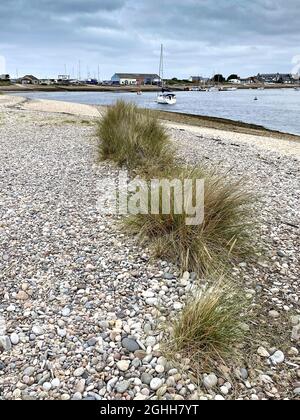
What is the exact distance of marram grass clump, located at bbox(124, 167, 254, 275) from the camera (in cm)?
375

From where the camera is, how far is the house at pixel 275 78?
579ft

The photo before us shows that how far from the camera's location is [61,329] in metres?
2.90

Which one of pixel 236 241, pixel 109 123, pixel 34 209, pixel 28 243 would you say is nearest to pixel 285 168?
pixel 109 123

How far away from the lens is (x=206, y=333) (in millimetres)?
2680

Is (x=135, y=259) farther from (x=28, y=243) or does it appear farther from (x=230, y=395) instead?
(x=230, y=395)

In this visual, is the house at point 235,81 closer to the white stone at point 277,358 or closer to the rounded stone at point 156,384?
the white stone at point 277,358

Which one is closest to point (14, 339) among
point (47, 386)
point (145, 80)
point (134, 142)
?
point (47, 386)

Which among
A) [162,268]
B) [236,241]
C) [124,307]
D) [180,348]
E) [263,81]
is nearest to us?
[180,348]

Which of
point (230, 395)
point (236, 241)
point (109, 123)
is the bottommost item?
point (230, 395)

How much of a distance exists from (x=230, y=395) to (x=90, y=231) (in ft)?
8.69

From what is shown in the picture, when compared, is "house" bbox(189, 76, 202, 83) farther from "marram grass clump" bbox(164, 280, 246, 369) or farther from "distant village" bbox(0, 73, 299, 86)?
"marram grass clump" bbox(164, 280, 246, 369)

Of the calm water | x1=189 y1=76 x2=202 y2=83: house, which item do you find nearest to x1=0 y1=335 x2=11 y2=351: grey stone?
the calm water

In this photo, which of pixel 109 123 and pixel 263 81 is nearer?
pixel 109 123

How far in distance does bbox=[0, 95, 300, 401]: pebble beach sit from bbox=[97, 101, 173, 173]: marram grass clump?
2000mm
